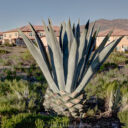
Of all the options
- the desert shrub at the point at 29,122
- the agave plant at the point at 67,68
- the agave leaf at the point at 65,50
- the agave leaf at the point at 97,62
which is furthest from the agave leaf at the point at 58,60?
the desert shrub at the point at 29,122

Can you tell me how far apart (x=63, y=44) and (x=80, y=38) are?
1.06 feet

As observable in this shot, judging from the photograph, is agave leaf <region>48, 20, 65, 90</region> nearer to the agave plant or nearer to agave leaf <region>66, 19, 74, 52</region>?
the agave plant

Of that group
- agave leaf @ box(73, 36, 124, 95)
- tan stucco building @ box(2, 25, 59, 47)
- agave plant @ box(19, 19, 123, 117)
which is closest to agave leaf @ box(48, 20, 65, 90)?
agave plant @ box(19, 19, 123, 117)

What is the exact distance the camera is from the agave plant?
2914 mm

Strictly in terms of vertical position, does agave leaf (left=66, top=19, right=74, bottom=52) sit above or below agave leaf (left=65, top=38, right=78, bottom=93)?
above

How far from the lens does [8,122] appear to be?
2252 millimetres

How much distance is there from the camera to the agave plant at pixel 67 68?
291cm

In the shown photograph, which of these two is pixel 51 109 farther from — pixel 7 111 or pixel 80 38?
pixel 80 38

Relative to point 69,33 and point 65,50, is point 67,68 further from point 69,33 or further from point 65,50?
point 69,33

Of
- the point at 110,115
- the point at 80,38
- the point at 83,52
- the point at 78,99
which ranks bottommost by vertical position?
the point at 110,115

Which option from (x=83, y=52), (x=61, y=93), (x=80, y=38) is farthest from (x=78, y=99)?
(x=80, y=38)

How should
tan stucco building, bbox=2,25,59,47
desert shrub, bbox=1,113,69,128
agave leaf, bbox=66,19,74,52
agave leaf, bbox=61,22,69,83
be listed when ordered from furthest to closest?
1. tan stucco building, bbox=2,25,59,47
2. agave leaf, bbox=66,19,74,52
3. agave leaf, bbox=61,22,69,83
4. desert shrub, bbox=1,113,69,128

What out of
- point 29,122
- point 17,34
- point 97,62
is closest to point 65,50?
point 97,62

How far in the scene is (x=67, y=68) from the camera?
3.07m
